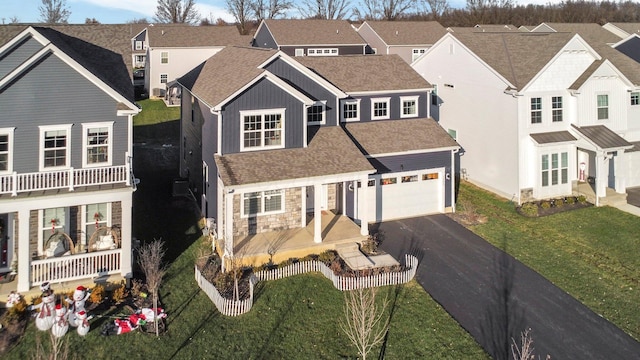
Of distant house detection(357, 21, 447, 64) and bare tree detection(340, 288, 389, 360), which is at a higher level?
distant house detection(357, 21, 447, 64)

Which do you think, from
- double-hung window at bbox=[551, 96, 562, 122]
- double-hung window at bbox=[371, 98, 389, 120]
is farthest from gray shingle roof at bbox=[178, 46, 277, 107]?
double-hung window at bbox=[551, 96, 562, 122]

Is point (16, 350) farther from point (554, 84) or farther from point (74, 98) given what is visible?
point (554, 84)

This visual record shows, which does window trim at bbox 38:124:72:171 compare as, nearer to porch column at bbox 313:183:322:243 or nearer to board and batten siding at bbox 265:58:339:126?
board and batten siding at bbox 265:58:339:126

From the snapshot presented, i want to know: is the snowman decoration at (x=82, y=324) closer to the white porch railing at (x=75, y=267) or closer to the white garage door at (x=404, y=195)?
the white porch railing at (x=75, y=267)

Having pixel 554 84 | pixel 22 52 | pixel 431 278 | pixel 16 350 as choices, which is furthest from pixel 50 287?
pixel 554 84

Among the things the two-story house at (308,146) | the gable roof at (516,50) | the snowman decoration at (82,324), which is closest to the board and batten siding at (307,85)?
the two-story house at (308,146)

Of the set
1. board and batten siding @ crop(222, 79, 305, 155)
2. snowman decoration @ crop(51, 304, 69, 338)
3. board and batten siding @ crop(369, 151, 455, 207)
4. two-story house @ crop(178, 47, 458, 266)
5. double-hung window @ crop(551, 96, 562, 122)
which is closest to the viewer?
snowman decoration @ crop(51, 304, 69, 338)

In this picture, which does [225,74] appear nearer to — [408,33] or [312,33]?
[312,33]

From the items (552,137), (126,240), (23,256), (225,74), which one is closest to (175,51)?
(225,74)
